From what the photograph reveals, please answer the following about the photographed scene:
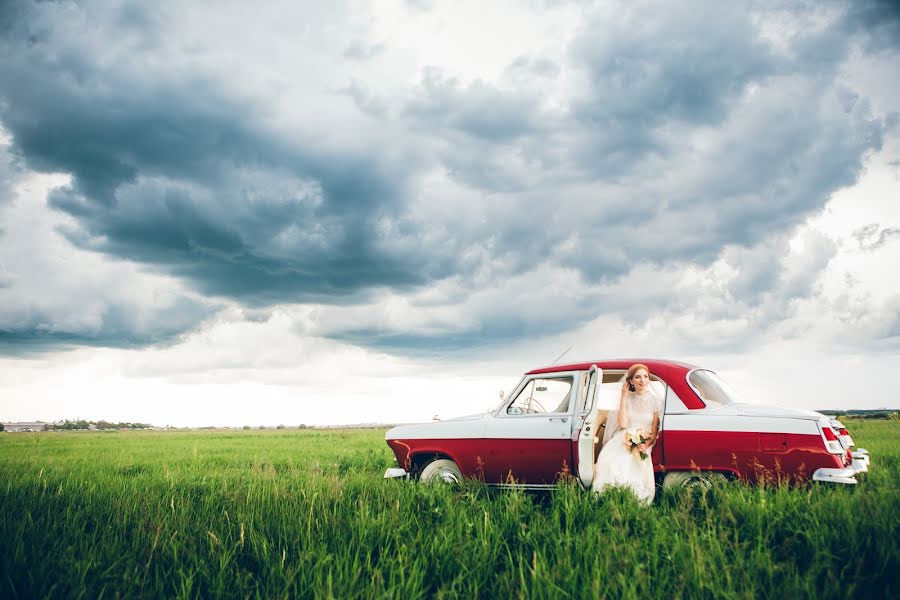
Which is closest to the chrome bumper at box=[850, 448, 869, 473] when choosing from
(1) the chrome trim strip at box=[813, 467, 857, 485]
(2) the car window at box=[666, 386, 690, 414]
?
(1) the chrome trim strip at box=[813, 467, 857, 485]

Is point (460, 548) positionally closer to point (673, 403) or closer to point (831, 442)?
point (673, 403)

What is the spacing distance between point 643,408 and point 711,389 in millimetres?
925

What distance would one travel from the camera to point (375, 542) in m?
4.09

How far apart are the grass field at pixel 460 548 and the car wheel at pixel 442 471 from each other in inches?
59.2

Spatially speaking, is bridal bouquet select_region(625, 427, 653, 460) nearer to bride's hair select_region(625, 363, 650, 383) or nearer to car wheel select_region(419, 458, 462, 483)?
bride's hair select_region(625, 363, 650, 383)

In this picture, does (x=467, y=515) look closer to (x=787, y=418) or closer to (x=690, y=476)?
(x=690, y=476)

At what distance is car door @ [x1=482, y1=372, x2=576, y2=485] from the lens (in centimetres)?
656

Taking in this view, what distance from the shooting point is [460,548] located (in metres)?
3.78

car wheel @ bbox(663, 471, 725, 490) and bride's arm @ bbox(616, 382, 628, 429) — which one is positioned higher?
bride's arm @ bbox(616, 382, 628, 429)

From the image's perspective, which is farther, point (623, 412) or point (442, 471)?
point (442, 471)

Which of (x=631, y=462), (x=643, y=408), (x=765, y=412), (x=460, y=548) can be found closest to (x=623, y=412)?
(x=643, y=408)

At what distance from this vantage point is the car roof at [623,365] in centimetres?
640

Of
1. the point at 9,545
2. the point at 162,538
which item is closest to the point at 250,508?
the point at 162,538

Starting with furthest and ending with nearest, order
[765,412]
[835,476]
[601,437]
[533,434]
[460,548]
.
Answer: [601,437] < [533,434] < [765,412] < [835,476] < [460,548]
